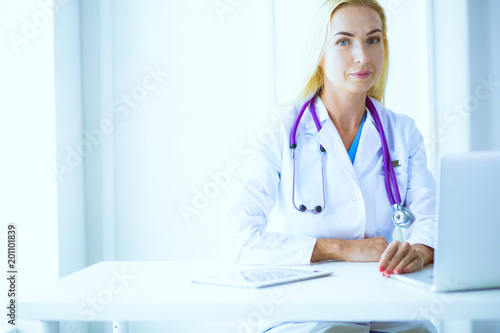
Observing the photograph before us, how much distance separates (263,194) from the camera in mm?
1588

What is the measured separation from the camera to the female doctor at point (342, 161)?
161 centimetres

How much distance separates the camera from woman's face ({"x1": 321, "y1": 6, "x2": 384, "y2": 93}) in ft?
5.57

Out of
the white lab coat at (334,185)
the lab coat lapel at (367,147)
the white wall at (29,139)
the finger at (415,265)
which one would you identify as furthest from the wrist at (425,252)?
the white wall at (29,139)

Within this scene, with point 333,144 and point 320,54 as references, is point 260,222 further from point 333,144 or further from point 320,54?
point 320,54

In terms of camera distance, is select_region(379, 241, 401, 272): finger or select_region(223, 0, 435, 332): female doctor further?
select_region(223, 0, 435, 332): female doctor

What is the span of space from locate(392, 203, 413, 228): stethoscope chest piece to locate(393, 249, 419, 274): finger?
1.24ft

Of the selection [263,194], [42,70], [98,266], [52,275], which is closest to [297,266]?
[263,194]

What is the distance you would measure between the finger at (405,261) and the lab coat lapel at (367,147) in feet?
1.65

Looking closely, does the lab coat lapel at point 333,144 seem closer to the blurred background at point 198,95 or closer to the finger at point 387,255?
the finger at point 387,255

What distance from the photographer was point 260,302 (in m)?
0.96

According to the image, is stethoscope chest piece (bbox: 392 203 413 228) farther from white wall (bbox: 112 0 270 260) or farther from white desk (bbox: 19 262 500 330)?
white wall (bbox: 112 0 270 260)

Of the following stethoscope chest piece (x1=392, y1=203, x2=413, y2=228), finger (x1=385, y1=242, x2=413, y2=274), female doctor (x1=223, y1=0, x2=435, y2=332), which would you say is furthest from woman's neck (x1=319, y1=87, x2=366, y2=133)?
finger (x1=385, y1=242, x2=413, y2=274)

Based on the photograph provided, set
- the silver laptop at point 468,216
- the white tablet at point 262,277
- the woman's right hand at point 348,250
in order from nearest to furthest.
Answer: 1. the silver laptop at point 468,216
2. the white tablet at point 262,277
3. the woman's right hand at point 348,250

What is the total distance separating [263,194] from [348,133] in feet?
1.31
